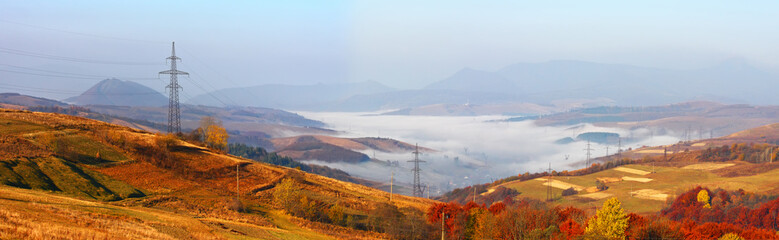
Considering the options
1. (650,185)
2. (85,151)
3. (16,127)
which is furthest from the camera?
(650,185)

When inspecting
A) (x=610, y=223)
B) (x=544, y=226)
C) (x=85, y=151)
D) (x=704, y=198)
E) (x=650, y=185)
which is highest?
(x=85, y=151)

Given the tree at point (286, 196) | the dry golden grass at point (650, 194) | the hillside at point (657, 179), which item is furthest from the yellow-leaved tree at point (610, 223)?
the dry golden grass at point (650, 194)

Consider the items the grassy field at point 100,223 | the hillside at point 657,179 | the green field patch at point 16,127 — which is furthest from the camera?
the hillside at point 657,179

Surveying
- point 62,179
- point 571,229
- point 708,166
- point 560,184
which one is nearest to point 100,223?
point 62,179

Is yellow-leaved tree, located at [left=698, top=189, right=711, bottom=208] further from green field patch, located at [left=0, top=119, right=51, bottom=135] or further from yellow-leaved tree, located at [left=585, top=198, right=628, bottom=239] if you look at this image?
green field patch, located at [left=0, top=119, right=51, bottom=135]

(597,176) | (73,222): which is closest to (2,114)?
(73,222)

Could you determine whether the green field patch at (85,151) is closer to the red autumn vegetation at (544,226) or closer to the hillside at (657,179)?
the red autumn vegetation at (544,226)

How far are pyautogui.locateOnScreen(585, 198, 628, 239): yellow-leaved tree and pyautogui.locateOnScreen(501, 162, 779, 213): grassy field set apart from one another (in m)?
57.2

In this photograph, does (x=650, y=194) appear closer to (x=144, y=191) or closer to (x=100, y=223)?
(x=144, y=191)

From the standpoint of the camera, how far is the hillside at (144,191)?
31406 mm

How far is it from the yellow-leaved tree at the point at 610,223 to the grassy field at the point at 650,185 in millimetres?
57164

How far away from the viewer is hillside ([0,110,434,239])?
3141cm

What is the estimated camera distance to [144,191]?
49031 millimetres

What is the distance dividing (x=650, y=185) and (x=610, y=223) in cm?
8753
